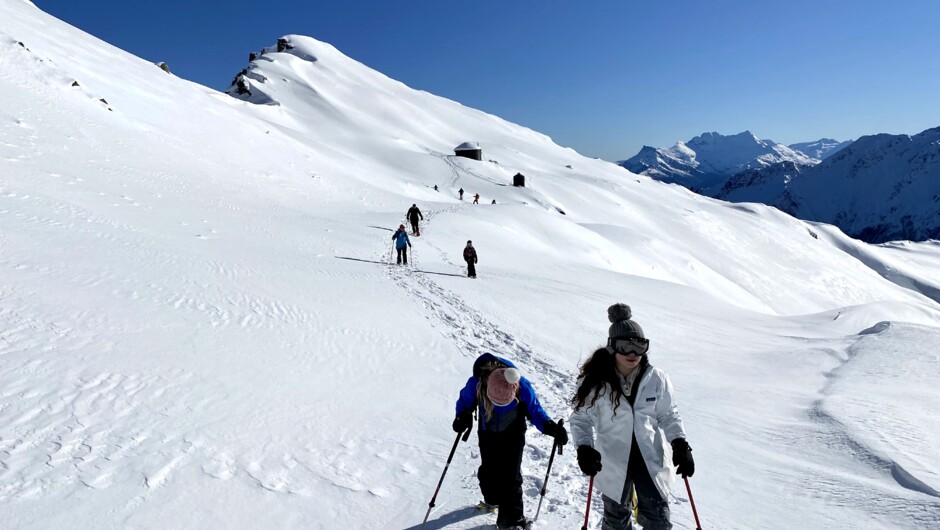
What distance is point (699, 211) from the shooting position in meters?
81.8

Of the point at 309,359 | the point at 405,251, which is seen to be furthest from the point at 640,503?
the point at 405,251

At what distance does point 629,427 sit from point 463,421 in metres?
1.47

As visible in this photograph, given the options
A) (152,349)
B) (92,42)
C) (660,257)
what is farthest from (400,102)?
(152,349)

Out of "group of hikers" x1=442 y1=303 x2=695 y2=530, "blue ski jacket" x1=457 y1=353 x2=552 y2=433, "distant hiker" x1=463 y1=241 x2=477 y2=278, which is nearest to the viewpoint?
"group of hikers" x1=442 y1=303 x2=695 y2=530

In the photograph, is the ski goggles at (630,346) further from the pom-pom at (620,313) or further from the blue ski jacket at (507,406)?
the blue ski jacket at (507,406)

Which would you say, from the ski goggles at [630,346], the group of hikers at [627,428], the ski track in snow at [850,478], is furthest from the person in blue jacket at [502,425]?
the ski track in snow at [850,478]

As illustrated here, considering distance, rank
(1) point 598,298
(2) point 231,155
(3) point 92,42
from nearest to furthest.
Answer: (1) point 598,298
(2) point 231,155
(3) point 92,42

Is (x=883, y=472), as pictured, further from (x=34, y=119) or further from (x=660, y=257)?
(x=660, y=257)

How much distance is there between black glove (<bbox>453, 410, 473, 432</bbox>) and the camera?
4.47 metres

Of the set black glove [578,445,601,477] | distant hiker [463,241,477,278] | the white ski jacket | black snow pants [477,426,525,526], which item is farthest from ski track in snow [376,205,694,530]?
black glove [578,445,601,477]

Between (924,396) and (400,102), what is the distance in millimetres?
113945

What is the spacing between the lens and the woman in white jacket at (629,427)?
3775mm

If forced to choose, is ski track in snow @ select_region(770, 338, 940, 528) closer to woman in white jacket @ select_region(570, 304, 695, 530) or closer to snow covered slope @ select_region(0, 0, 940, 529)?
snow covered slope @ select_region(0, 0, 940, 529)

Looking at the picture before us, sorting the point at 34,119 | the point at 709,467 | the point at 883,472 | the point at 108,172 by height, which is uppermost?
the point at 34,119
